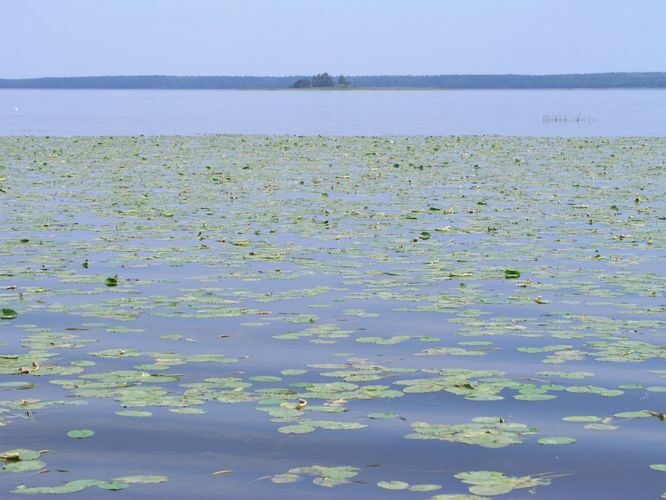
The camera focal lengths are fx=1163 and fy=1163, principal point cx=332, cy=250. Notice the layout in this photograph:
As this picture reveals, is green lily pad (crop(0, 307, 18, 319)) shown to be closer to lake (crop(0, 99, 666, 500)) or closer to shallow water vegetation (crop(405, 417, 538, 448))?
lake (crop(0, 99, 666, 500))

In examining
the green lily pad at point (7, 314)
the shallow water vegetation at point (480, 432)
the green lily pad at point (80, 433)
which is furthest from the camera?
the green lily pad at point (7, 314)

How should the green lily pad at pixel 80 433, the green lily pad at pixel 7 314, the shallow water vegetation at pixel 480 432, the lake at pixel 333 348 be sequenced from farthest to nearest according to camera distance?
the green lily pad at pixel 7 314 < the green lily pad at pixel 80 433 < the shallow water vegetation at pixel 480 432 < the lake at pixel 333 348

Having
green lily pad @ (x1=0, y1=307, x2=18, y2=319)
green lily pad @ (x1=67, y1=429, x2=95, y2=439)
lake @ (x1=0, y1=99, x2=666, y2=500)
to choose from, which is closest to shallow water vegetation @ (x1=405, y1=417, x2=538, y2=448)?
lake @ (x1=0, y1=99, x2=666, y2=500)

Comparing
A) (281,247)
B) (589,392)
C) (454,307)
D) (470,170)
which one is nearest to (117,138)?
(470,170)

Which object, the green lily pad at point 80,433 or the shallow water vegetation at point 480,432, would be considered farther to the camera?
the green lily pad at point 80,433

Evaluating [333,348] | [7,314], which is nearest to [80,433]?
[333,348]

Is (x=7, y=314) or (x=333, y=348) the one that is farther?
(x=7, y=314)

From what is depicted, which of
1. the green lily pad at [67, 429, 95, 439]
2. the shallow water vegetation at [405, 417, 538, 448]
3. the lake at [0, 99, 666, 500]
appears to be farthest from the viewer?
the green lily pad at [67, 429, 95, 439]

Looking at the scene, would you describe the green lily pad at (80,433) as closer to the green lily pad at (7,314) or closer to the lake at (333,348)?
the lake at (333,348)

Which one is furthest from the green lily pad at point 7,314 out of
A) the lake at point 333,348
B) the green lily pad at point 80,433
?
the green lily pad at point 80,433

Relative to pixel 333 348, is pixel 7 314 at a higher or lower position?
higher

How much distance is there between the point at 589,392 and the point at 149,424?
2.91 m

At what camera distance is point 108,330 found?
9.68m

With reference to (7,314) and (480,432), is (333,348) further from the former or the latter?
(7,314)
